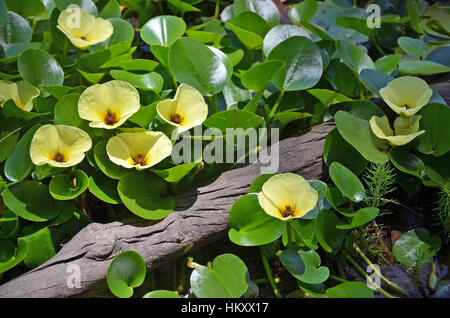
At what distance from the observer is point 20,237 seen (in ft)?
4.52

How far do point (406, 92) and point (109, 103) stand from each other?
0.97 meters

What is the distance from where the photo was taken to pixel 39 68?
1.59 m

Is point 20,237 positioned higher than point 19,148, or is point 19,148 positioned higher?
point 19,148

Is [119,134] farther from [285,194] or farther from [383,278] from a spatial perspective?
[383,278]

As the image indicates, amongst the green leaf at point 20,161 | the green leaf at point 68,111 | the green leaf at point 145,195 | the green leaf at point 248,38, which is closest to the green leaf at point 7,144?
the green leaf at point 20,161

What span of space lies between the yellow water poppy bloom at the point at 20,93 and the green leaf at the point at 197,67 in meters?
0.48

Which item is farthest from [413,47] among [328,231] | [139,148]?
[139,148]

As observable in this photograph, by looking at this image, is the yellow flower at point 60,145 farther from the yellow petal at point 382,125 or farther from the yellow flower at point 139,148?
the yellow petal at point 382,125

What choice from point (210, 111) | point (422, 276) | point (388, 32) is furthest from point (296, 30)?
point (422, 276)

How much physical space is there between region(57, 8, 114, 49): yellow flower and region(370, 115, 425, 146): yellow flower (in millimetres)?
967

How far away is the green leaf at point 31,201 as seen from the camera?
1.36 metres
